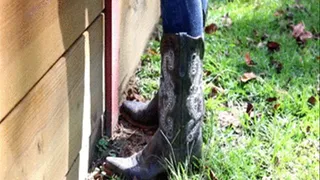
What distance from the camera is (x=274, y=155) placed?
2.08 metres

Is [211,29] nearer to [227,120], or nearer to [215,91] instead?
[215,91]

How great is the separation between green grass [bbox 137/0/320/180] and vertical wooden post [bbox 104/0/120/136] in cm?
33

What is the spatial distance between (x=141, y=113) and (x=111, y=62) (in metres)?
0.26

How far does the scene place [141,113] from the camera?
2.19 m

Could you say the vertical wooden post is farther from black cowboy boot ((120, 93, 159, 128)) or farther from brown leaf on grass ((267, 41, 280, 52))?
brown leaf on grass ((267, 41, 280, 52))

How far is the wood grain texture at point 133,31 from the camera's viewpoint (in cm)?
227

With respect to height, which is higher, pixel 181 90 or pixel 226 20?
pixel 181 90

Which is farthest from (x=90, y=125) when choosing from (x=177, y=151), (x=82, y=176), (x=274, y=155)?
(x=274, y=155)

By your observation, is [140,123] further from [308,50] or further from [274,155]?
[308,50]

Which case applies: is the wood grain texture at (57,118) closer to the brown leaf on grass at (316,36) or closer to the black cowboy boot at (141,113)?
the black cowboy boot at (141,113)

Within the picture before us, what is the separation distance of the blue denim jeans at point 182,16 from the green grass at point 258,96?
1.41ft

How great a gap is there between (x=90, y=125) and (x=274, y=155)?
64 cm

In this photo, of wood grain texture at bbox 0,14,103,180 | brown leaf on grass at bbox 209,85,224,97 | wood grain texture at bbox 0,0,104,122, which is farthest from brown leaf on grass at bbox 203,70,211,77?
wood grain texture at bbox 0,0,104,122

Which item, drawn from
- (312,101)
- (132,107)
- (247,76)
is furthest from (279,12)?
(132,107)
